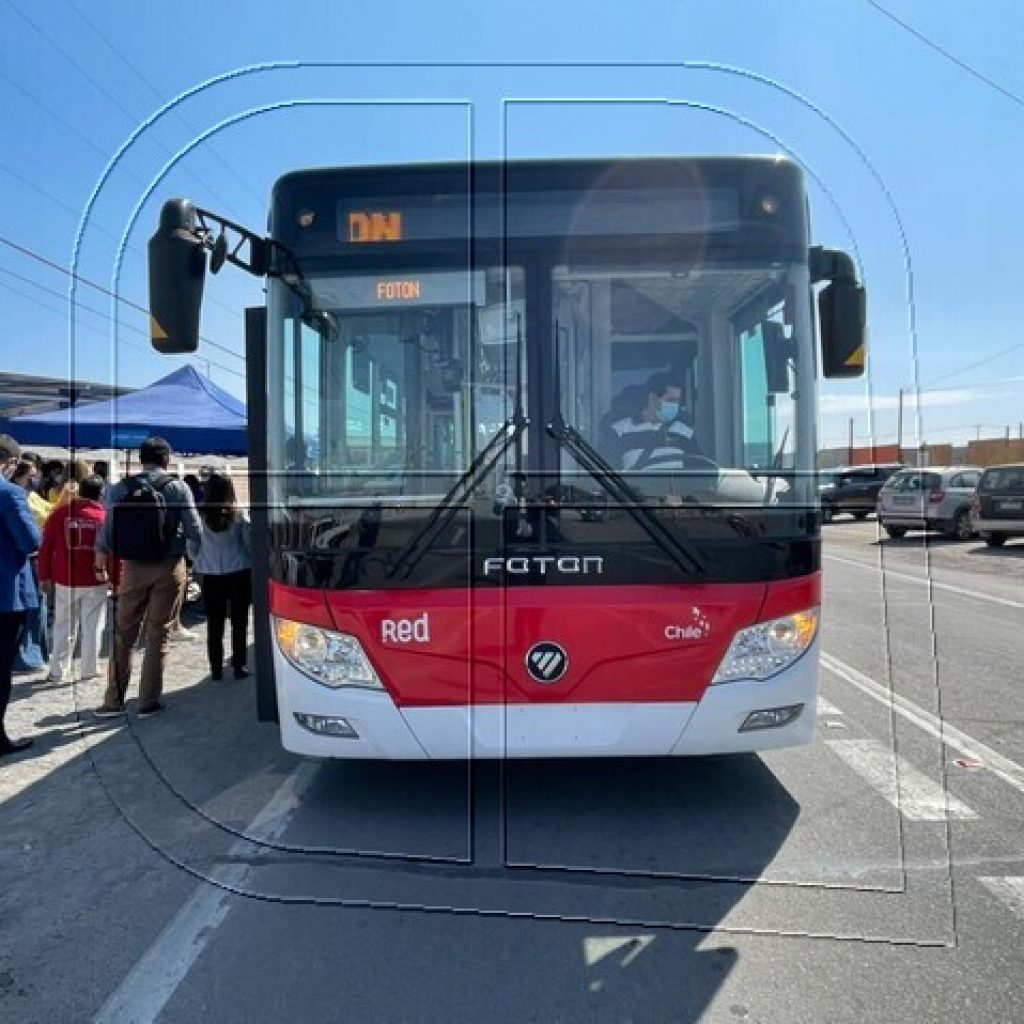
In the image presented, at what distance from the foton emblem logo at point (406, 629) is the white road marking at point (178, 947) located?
1.17m

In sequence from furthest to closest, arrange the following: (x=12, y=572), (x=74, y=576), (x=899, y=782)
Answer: (x=74, y=576) → (x=12, y=572) → (x=899, y=782)

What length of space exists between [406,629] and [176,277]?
1797 mm

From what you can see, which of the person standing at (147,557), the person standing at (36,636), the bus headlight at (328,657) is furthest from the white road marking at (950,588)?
the person standing at (36,636)

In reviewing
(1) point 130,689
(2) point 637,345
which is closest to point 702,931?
(2) point 637,345

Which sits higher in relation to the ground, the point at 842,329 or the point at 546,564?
the point at 842,329

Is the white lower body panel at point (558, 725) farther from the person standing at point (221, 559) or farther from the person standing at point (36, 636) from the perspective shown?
the person standing at point (36, 636)

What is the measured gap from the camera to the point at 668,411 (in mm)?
3545

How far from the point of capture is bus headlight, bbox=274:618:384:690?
3.48 meters

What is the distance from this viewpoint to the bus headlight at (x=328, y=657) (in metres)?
3.48

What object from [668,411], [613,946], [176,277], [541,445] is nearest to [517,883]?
[613,946]

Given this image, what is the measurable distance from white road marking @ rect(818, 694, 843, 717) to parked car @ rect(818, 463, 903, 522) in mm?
2279

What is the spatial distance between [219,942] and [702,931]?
1.74 m

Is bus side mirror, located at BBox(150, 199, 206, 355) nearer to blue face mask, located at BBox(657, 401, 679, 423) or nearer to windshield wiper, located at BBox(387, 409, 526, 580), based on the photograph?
windshield wiper, located at BBox(387, 409, 526, 580)

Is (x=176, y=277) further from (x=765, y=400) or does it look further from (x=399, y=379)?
(x=765, y=400)
